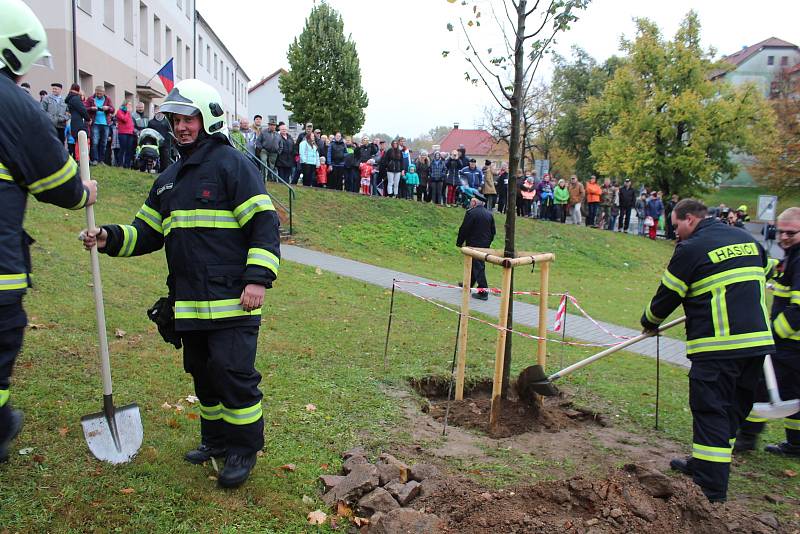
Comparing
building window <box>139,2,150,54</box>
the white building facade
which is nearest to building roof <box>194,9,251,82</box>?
the white building facade

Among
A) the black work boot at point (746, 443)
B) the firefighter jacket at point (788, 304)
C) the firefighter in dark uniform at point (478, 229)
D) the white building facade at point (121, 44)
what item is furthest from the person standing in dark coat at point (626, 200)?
the black work boot at point (746, 443)

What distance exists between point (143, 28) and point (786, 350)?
3040cm

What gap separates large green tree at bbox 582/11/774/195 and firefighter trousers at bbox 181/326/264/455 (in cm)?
3346

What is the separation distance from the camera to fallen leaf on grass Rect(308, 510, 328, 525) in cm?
348

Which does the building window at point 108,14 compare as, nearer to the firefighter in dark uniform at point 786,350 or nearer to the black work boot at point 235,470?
the black work boot at point 235,470

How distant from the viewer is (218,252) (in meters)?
3.50

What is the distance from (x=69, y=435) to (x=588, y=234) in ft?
69.8

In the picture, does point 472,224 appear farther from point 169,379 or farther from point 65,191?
point 65,191

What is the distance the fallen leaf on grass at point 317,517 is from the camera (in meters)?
3.48

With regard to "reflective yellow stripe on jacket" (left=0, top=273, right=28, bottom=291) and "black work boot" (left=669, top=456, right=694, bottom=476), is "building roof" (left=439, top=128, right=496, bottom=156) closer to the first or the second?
"black work boot" (left=669, top=456, right=694, bottom=476)

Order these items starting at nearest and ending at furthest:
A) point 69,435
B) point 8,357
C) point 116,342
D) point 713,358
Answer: point 8,357 < point 69,435 < point 713,358 < point 116,342

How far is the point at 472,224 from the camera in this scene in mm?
11711

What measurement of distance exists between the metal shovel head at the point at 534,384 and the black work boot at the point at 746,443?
164 centimetres

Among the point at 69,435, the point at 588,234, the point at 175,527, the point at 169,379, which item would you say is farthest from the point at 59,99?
the point at 588,234
